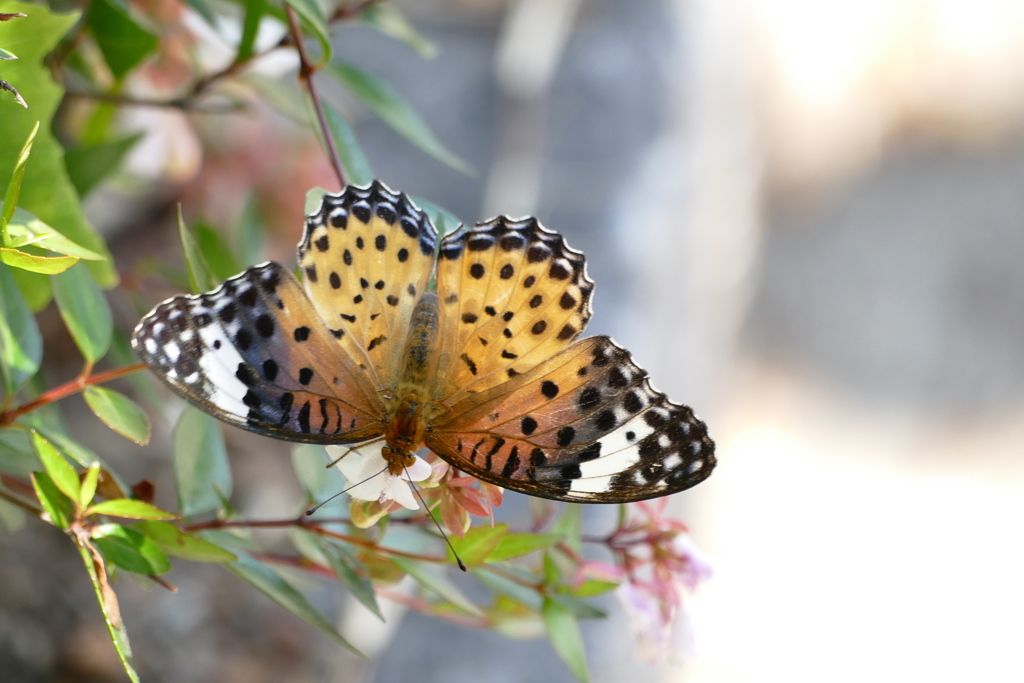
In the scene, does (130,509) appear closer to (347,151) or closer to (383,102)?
(347,151)

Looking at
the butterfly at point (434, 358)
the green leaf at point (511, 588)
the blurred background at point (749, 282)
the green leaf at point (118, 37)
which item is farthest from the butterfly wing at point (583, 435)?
the blurred background at point (749, 282)

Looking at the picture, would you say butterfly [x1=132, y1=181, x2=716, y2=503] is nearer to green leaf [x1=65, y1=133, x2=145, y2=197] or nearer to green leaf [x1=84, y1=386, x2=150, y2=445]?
green leaf [x1=84, y1=386, x2=150, y2=445]

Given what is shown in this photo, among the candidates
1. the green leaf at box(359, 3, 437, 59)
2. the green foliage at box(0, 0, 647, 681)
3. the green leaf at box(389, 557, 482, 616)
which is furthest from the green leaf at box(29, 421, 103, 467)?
the green leaf at box(359, 3, 437, 59)

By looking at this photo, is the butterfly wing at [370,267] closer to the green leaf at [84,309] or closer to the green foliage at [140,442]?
the green foliage at [140,442]

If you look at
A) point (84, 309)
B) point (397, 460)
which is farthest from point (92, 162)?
point (397, 460)

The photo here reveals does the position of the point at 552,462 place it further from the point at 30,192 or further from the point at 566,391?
the point at 30,192
